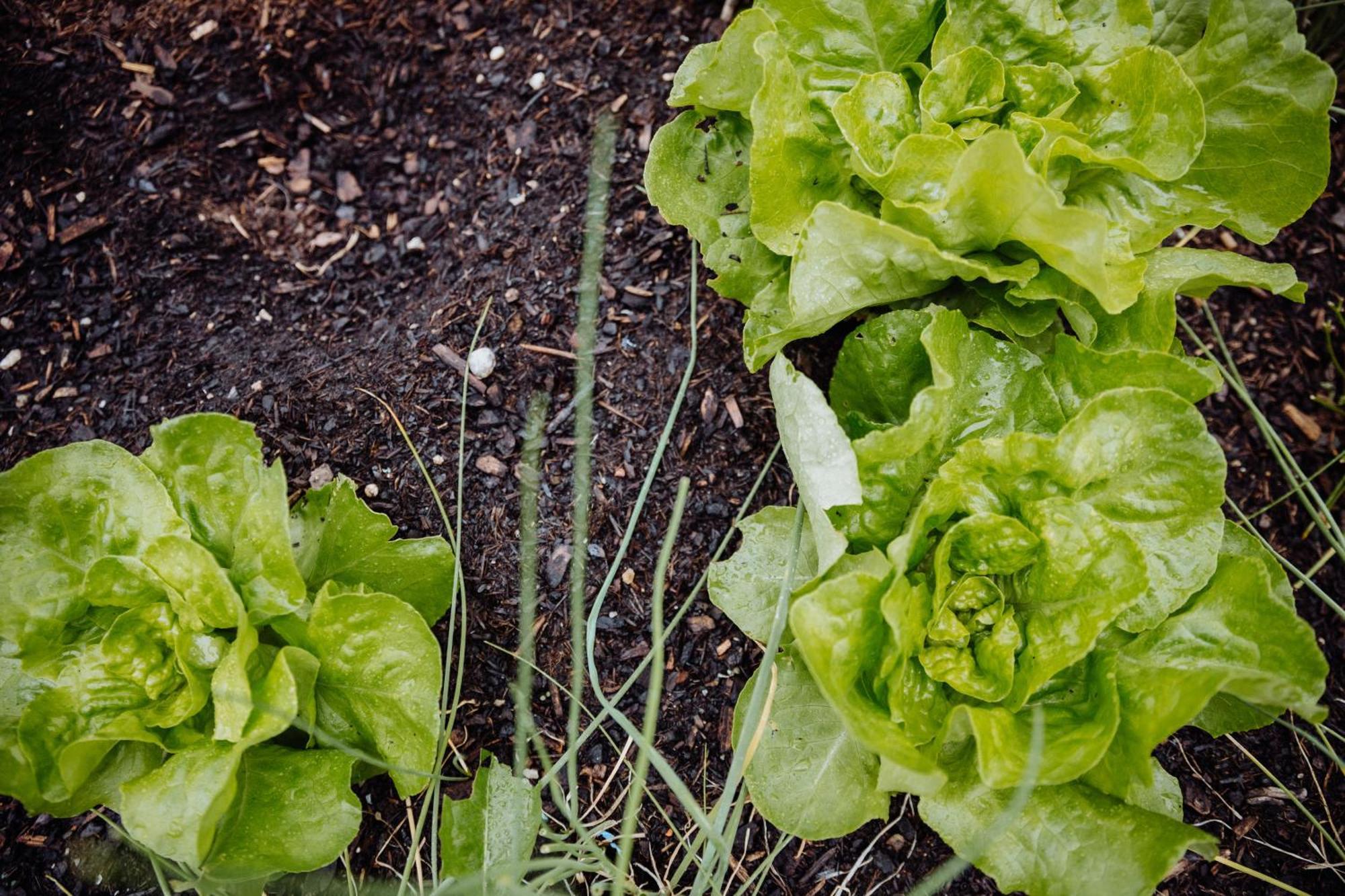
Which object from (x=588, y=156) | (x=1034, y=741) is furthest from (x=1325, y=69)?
(x=588, y=156)

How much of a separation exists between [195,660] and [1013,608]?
162cm

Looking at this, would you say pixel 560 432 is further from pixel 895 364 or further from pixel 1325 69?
pixel 1325 69

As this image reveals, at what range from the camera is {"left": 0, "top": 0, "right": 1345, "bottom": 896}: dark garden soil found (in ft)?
7.16

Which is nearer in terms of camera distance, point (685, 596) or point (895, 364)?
point (895, 364)

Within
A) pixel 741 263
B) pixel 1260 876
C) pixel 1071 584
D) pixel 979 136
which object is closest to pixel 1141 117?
pixel 979 136

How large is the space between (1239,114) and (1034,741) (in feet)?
4.67

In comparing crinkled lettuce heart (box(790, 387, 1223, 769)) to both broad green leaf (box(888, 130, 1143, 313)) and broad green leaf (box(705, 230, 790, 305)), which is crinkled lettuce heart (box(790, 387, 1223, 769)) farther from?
broad green leaf (box(705, 230, 790, 305))

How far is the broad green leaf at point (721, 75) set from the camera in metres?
1.96

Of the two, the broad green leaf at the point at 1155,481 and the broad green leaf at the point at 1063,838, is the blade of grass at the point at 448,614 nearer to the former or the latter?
the broad green leaf at the point at 1063,838

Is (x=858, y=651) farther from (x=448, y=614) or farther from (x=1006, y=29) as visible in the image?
(x=1006, y=29)

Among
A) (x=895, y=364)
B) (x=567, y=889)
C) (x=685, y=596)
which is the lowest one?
(x=567, y=889)

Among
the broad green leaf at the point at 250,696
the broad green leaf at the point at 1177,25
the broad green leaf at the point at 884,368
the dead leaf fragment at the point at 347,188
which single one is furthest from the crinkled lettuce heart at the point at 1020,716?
the dead leaf fragment at the point at 347,188

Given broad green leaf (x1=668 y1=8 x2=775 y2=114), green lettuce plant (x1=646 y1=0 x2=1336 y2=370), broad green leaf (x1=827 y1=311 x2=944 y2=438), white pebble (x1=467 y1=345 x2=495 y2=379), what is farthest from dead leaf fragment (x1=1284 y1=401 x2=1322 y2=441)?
white pebble (x1=467 y1=345 x2=495 y2=379)

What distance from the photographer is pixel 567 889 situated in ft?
6.68
